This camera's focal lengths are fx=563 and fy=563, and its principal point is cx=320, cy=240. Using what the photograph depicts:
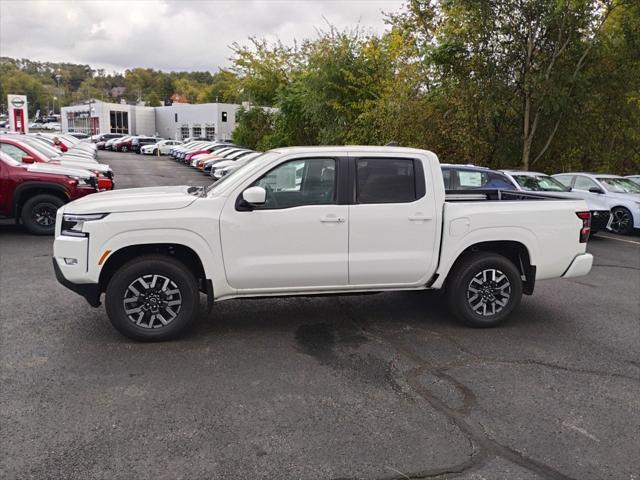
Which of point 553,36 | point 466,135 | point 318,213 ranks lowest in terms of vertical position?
point 318,213

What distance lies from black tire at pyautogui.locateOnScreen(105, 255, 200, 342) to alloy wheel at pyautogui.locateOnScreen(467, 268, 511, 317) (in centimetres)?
285

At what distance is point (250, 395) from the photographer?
429 centimetres

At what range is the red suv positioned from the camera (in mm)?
10484

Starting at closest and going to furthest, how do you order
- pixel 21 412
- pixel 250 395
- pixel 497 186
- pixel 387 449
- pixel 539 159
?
1. pixel 387 449
2. pixel 21 412
3. pixel 250 395
4. pixel 497 186
5. pixel 539 159

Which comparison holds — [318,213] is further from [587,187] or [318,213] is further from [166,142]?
[166,142]

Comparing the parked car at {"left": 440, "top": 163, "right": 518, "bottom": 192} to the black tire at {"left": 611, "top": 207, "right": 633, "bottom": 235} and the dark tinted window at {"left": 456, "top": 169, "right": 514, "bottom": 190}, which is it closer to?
the dark tinted window at {"left": 456, "top": 169, "right": 514, "bottom": 190}

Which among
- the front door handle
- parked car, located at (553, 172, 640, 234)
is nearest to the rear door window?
parked car, located at (553, 172, 640, 234)

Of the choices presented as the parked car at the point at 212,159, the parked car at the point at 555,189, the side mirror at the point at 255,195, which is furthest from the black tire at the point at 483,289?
the parked car at the point at 212,159

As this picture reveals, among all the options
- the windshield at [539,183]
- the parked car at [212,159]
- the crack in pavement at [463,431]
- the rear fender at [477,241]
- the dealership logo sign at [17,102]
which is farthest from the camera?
the dealership logo sign at [17,102]

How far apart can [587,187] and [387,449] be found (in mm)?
12442

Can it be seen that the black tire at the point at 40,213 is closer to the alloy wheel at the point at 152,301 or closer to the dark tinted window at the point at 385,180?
the alloy wheel at the point at 152,301

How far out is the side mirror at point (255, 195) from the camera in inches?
199

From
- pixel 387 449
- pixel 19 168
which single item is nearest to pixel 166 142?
pixel 19 168

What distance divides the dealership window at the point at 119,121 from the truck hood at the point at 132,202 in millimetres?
86747
